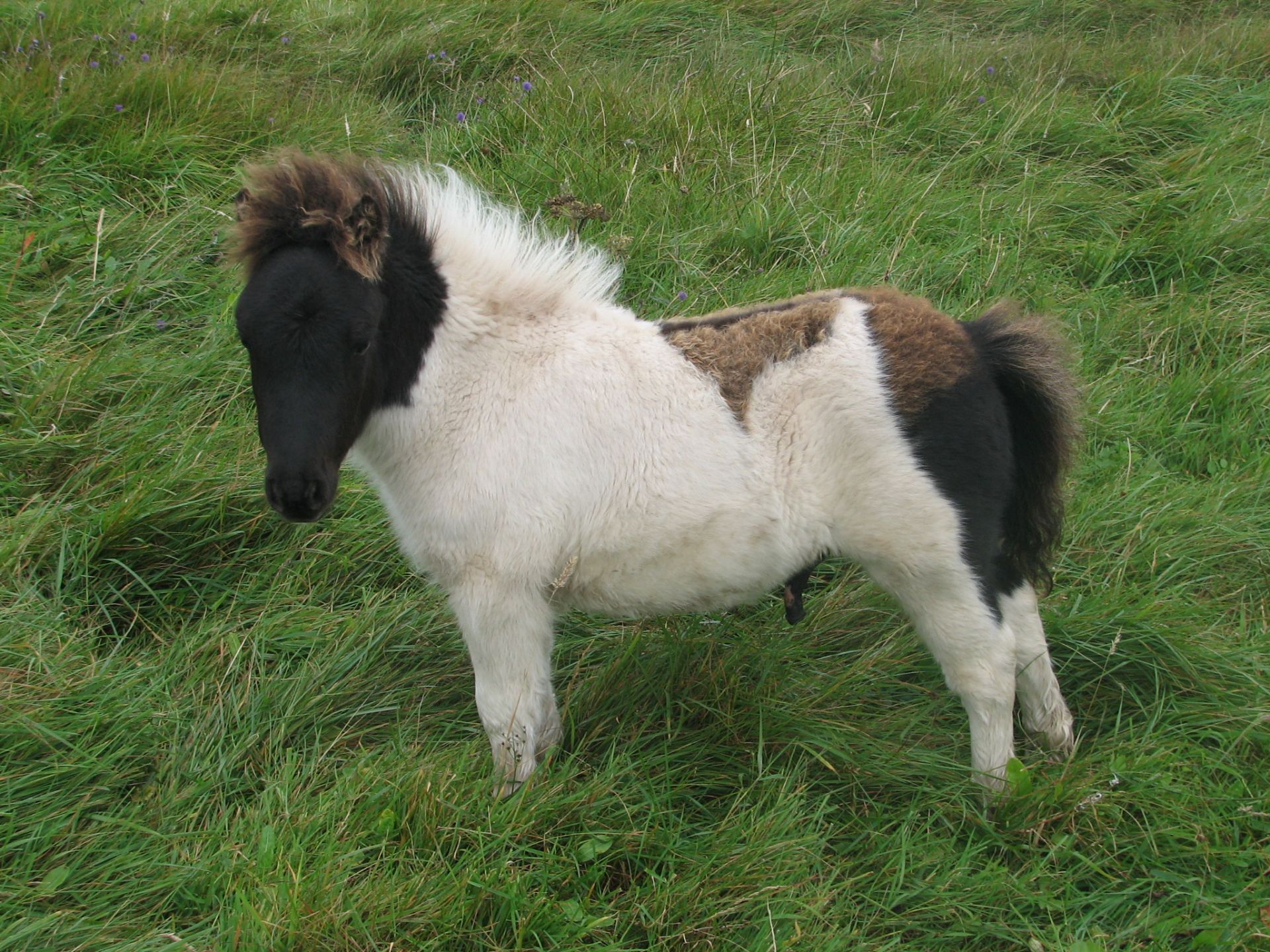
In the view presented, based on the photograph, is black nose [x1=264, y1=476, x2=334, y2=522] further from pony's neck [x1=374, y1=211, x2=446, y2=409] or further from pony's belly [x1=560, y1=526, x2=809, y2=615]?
pony's belly [x1=560, y1=526, x2=809, y2=615]

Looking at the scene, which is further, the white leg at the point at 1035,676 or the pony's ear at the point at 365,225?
the white leg at the point at 1035,676

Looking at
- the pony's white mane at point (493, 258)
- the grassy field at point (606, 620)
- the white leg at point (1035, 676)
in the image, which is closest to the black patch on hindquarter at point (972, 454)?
the white leg at point (1035, 676)

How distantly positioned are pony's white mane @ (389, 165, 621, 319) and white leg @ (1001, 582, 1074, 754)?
5.61 feet

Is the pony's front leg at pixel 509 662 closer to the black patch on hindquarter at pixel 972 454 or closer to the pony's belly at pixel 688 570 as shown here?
the pony's belly at pixel 688 570

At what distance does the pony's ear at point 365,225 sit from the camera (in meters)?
2.69

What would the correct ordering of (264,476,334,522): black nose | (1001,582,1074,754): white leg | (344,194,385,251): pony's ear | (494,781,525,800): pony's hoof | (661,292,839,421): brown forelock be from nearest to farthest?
(264,476,334,522): black nose → (344,194,385,251): pony's ear → (494,781,525,800): pony's hoof → (661,292,839,421): brown forelock → (1001,582,1074,754): white leg

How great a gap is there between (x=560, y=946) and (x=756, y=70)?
549 centimetres

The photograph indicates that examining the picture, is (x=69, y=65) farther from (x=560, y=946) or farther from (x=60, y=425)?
(x=560, y=946)

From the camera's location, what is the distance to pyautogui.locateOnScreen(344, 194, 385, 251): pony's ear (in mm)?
2689

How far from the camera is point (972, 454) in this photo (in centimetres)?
289

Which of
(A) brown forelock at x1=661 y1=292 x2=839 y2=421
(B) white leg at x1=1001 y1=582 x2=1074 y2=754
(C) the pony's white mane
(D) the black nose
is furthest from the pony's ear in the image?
(B) white leg at x1=1001 y1=582 x2=1074 y2=754

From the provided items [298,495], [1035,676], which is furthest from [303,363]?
[1035,676]

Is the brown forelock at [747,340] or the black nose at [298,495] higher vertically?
the brown forelock at [747,340]

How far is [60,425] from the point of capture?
399cm
